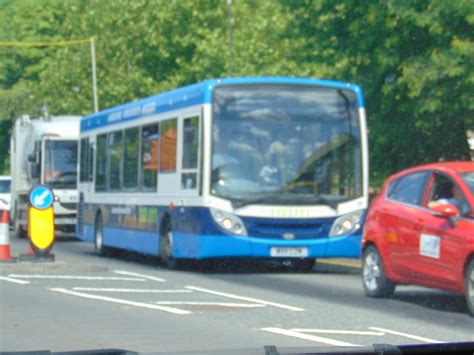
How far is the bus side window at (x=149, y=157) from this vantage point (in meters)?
22.7

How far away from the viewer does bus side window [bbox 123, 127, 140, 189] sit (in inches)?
945

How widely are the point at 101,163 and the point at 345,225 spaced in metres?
7.40

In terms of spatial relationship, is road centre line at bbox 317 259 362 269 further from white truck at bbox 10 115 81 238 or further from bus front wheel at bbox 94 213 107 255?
white truck at bbox 10 115 81 238

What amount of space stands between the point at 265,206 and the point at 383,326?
7986mm

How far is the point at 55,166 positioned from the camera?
36531mm

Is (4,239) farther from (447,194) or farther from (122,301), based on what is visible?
(447,194)

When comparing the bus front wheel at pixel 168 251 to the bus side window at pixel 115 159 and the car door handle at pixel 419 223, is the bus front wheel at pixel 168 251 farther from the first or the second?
the car door handle at pixel 419 223

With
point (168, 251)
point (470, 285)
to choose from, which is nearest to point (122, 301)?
point (470, 285)

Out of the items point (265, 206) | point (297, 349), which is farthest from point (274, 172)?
point (297, 349)

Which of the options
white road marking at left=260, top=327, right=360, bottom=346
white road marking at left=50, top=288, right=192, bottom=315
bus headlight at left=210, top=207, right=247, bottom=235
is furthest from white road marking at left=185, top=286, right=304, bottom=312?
bus headlight at left=210, top=207, right=247, bottom=235

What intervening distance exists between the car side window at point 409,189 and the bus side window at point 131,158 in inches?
351

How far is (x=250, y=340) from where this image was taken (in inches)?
422

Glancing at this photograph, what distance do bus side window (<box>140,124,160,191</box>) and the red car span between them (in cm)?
717

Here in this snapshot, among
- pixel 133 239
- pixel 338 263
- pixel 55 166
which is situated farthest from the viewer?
pixel 55 166
